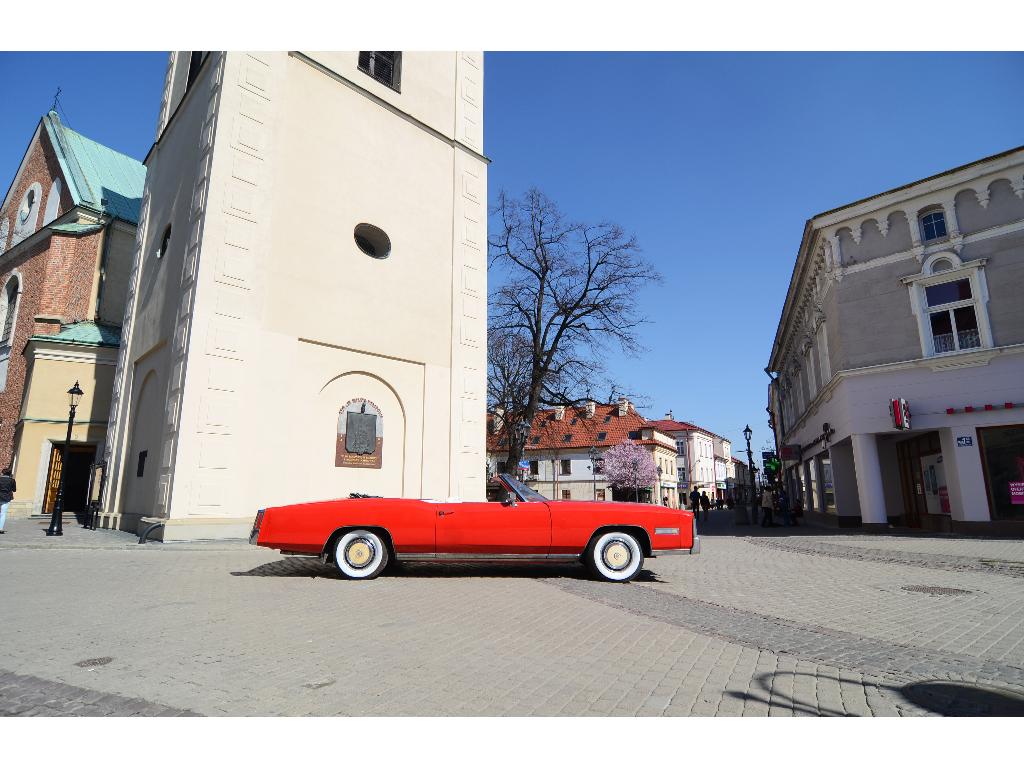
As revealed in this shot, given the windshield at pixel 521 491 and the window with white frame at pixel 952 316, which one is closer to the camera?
the windshield at pixel 521 491

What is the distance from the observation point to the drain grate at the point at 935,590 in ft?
22.1

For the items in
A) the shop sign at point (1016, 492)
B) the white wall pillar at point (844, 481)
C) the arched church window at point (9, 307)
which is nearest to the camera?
the shop sign at point (1016, 492)

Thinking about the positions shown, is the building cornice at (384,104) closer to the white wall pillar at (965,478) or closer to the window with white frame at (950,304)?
the window with white frame at (950,304)

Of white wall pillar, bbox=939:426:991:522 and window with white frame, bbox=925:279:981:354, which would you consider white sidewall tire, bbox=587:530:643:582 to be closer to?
white wall pillar, bbox=939:426:991:522

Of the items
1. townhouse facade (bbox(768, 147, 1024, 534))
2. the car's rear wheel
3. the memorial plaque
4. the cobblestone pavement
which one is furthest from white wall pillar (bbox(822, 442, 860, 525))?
the car's rear wheel

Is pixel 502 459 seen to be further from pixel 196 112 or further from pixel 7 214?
pixel 196 112

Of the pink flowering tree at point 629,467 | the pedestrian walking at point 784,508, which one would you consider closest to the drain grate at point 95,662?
the pedestrian walking at point 784,508

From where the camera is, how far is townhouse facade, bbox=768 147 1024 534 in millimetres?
14461

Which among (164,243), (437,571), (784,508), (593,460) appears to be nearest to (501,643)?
(437,571)

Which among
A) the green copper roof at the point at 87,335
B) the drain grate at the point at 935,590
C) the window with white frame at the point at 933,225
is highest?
the window with white frame at the point at 933,225

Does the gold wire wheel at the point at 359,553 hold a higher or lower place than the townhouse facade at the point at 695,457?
lower

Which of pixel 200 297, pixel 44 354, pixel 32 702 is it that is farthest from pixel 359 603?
pixel 44 354

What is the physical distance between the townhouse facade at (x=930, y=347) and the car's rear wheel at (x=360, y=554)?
14498 millimetres

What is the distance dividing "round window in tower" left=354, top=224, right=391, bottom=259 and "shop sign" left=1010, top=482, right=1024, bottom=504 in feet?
54.1
